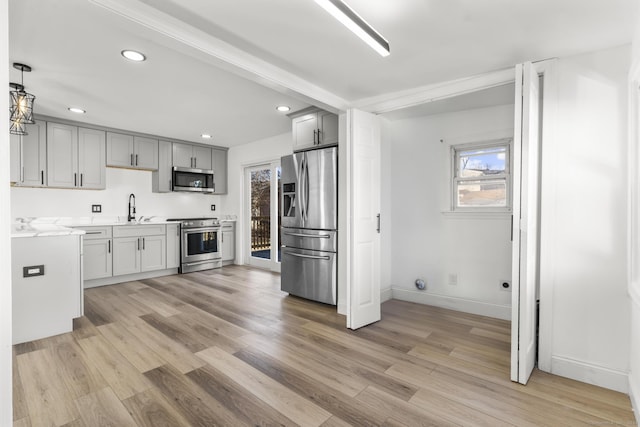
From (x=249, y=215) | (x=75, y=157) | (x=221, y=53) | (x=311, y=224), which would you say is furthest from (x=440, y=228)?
Result: (x=75, y=157)

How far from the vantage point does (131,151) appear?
5.07 m

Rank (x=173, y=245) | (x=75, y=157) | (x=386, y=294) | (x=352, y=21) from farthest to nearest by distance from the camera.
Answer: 1. (x=173, y=245)
2. (x=75, y=157)
3. (x=386, y=294)
4. (x=352, y=21)

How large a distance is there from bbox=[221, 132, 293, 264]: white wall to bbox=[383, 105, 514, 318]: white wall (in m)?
2.44

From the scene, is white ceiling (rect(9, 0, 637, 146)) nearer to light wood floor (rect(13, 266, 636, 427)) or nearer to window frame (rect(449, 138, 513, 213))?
window frame (rect(449, 138, 513, 213))

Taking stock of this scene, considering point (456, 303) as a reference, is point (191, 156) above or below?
above

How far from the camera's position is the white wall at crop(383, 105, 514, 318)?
3.29m

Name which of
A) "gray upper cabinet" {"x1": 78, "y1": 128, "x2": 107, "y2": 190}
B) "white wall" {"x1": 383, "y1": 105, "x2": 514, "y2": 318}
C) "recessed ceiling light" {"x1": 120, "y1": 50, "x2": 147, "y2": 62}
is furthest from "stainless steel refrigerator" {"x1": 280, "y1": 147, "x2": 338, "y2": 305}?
"gray upper cabinet" {"x1": 78, "y1": 128, "x2": 107, "y2": 190}

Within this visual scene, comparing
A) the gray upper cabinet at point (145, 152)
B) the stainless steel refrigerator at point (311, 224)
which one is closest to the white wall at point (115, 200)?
the gray upper cabinet at point (145, 152)

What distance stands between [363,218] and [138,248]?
383cm

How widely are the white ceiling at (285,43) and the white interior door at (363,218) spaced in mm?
422

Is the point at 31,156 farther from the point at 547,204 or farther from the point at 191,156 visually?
the point at 547,204

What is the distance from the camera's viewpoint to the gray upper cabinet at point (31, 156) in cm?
403

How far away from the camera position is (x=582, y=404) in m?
1.88

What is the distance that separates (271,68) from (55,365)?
9.26 ft
